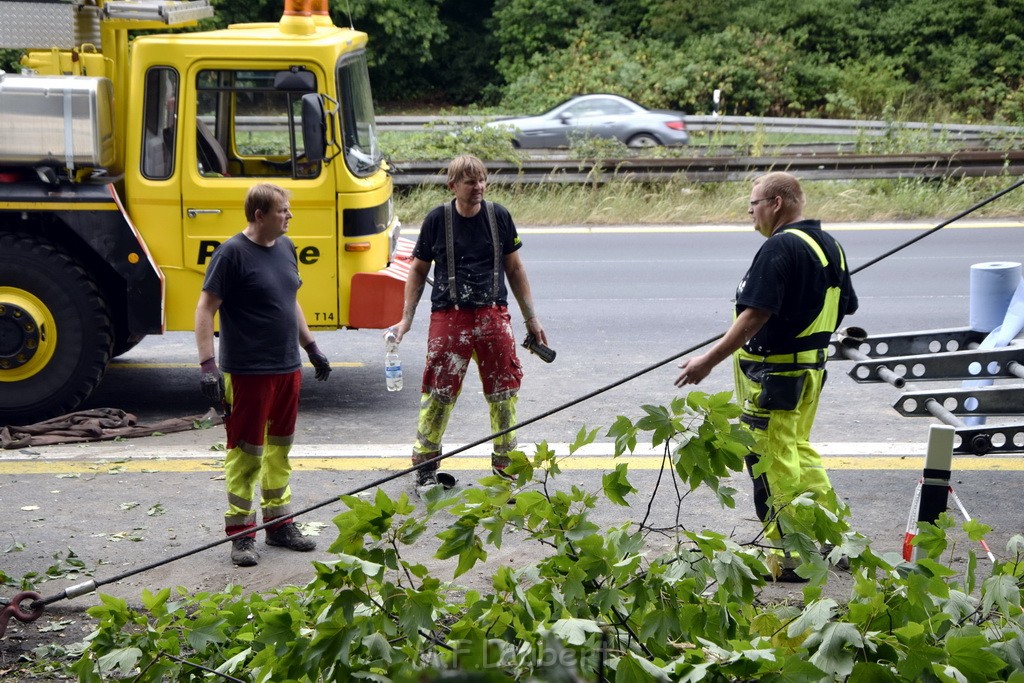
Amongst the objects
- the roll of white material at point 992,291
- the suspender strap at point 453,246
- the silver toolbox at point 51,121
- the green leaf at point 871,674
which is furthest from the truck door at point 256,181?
the green leaf at point 871,674

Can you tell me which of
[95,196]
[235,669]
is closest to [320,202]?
[95,196]

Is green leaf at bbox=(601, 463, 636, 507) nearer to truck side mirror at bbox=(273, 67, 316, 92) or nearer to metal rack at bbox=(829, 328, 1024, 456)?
metal rack at bbox=(829, 328, 1024, 456)

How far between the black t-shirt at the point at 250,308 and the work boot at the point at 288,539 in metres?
0.77

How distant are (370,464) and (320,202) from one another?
175 centimetres

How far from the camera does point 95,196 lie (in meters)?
7.19

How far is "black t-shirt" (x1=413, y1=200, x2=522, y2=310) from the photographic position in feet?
20.3

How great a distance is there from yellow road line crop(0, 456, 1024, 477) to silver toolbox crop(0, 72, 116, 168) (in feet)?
6.02

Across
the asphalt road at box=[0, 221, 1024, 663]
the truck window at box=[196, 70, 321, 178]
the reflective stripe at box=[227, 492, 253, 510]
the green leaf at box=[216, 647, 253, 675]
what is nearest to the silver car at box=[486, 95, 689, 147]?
the asphalt road at box=[0, 221, 1024, 663]

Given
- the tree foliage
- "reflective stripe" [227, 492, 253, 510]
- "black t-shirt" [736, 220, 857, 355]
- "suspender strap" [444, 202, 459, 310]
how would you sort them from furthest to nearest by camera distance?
"suspender strap" [444, 202, 459, 310], "reflective stripe" [227, 492, 253, 510], "black t-shirt" [736, 220, 857, 355], the tree foliage

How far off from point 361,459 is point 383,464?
6.8 inches

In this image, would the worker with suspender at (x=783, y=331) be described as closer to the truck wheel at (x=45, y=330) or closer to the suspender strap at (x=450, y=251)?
→ the suspender strap at (x=450, y=251)

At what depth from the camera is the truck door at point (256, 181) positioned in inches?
289

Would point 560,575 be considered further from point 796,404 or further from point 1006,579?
point 796,404

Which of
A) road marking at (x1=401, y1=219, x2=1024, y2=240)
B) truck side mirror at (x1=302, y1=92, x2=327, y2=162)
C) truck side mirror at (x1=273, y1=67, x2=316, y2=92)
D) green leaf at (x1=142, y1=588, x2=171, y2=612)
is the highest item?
truck side mirror at (x1=273, y1=67, x2=316, y2=92)
